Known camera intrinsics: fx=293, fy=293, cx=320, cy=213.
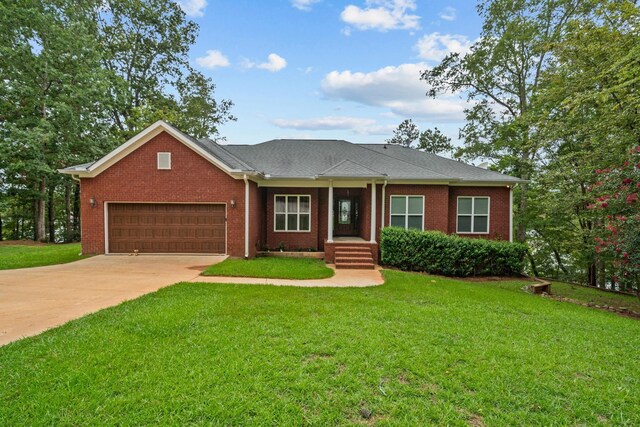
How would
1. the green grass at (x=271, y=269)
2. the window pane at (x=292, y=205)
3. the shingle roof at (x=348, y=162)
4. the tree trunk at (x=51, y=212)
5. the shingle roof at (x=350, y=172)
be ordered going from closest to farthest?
the green grass at (x=271, y=269) → the shingle roof at (x=350, y=172) → the shingle roof at (x=348, y=162) → the window pane at (x=292, y=205) → the tree trunk at (x=51, y=212)

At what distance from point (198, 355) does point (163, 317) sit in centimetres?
162

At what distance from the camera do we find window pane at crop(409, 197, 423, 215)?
473 inches

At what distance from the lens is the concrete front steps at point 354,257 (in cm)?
1020

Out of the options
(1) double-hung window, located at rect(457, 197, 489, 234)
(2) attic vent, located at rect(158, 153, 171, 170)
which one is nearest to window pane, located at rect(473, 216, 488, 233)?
(1) double-hung window, located at rect(457, 197, 489, 234)

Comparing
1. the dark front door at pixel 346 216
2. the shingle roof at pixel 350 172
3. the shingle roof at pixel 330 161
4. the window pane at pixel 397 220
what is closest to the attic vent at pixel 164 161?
the shingle roof at pixel 330 161

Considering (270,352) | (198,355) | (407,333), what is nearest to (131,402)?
(198,355)

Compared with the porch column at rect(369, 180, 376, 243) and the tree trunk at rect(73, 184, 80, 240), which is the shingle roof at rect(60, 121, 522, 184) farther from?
the tree trunk at rect(73, 184, 80, 240)

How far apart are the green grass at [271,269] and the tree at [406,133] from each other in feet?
81.7

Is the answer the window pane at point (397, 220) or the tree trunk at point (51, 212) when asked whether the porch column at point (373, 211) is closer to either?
the window pane at point (397, 220)

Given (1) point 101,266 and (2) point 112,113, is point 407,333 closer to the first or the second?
(1) point 101,266

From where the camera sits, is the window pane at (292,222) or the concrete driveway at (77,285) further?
the window pane at (292,222)

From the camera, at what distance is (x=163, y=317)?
4.75m

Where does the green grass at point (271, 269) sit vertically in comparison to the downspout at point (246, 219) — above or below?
below

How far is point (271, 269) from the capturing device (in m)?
9.04
